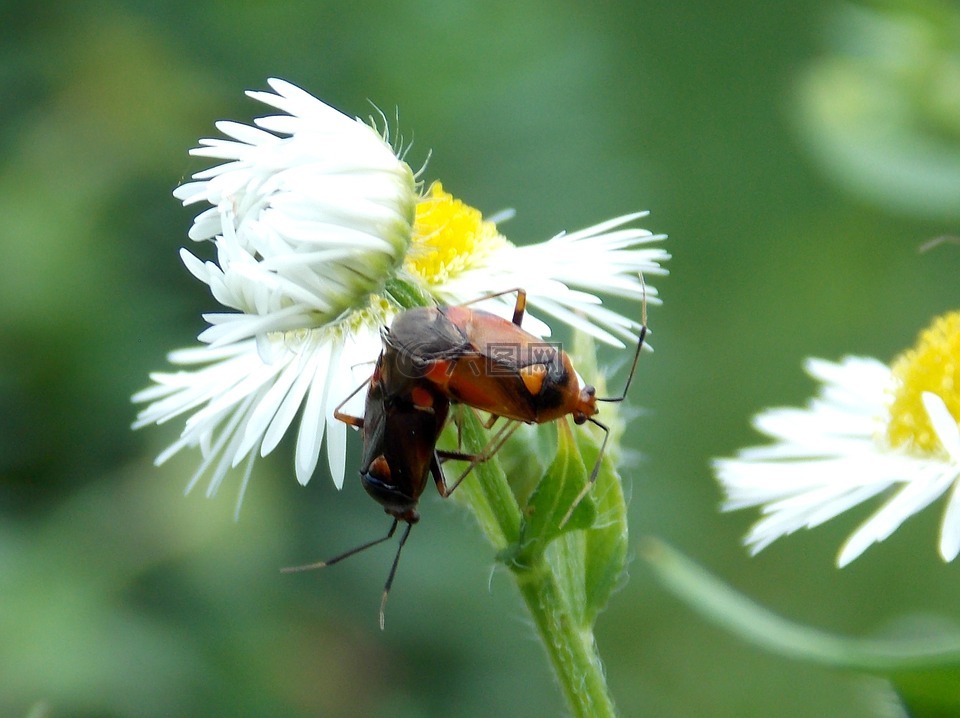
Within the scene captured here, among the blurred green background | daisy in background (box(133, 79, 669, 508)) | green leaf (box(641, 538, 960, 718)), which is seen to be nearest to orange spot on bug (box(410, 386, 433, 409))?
daisy in background (box(133, 79, 669, 508))

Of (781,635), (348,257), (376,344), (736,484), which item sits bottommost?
(781,635)

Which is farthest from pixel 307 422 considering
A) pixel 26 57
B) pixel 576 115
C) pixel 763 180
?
pixel 763 180

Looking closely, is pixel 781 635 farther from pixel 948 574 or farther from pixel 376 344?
pixel 948 574

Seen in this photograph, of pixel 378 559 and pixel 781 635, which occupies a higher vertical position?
pixel 781 635

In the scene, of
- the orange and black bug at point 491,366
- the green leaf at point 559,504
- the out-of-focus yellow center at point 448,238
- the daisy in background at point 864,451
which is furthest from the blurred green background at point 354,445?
the green leaf at point 559,504

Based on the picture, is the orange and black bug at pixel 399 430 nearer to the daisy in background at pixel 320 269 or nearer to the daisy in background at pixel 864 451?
the daisy in background at pixel 320 269

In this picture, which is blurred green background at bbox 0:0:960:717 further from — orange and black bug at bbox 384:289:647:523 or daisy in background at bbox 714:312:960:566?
orange and black bug at bbox 384:289:647:523
